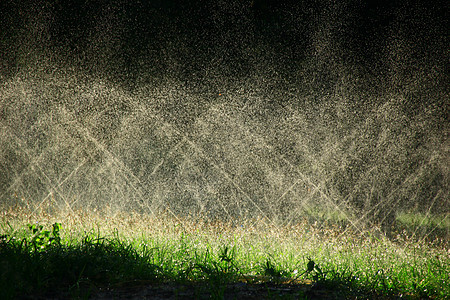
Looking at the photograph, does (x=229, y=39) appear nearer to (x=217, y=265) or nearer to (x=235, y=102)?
(x=235, y=102)

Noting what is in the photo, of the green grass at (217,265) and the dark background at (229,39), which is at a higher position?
the dark background at (229,39)

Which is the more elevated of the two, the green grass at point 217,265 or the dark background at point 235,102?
the dark background at point 235,102

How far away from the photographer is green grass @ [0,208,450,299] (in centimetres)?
322

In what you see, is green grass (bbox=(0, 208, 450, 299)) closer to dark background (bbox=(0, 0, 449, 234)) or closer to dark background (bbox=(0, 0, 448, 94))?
dark background (bbox=(0, 0, 449, 234))

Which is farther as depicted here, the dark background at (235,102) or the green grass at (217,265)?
the dark background at (235,102)

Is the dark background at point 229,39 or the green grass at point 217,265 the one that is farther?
the dark background at point 229,39

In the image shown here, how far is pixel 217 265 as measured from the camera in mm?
3857

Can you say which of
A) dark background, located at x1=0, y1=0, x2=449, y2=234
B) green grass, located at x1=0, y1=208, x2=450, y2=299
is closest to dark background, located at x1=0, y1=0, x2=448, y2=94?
dark background, located at x1=0, y1=0, x2=449, y2=234

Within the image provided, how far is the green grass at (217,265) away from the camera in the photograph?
322 centimetres

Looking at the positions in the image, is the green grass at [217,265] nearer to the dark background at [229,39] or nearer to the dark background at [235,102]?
the dark background at [235,102]

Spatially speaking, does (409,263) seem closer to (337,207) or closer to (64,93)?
(337,207)

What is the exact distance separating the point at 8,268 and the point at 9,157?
377 inches

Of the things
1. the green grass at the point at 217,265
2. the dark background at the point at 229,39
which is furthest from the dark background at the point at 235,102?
the green grass at the point at 217,265

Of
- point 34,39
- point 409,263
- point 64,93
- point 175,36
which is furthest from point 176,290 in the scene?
point 34,39
